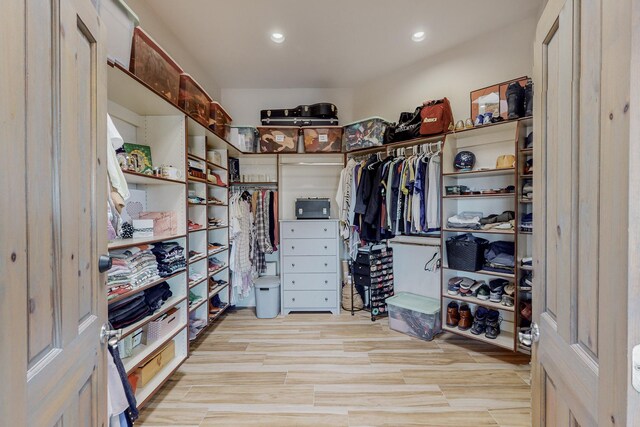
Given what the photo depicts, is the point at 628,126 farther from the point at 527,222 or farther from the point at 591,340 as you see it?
the point at 527,222

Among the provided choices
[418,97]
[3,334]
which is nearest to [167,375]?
[3,334]

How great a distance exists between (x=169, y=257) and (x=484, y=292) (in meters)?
2.59

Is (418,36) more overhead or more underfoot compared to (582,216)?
more overhead

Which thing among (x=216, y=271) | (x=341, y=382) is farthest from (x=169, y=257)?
(x=341, y=382)

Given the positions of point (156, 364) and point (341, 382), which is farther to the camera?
point (341, 382)

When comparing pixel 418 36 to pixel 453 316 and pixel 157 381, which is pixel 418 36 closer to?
pixel 453 316

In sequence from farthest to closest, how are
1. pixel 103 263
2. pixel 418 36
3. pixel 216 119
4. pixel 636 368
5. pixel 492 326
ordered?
pixel 216 119 → pixel 418 36 → pixel 492 326 → pixel 103 263 → pixel 636 368

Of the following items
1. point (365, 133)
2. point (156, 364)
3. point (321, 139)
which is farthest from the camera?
point (321, 139)

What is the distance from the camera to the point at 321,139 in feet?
10.3

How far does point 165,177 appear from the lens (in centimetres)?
183

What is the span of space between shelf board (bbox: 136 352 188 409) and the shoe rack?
2.29 metres

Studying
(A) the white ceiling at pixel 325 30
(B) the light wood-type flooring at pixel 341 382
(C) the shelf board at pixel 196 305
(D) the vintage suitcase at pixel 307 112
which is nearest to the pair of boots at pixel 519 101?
(A) the white ceiling at pixel 325 30

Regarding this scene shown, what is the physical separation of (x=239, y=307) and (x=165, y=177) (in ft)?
6.80

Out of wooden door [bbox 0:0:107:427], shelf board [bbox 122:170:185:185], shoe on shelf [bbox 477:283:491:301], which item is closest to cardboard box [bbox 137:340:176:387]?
wooden door [bbox 0:0:107:427]
